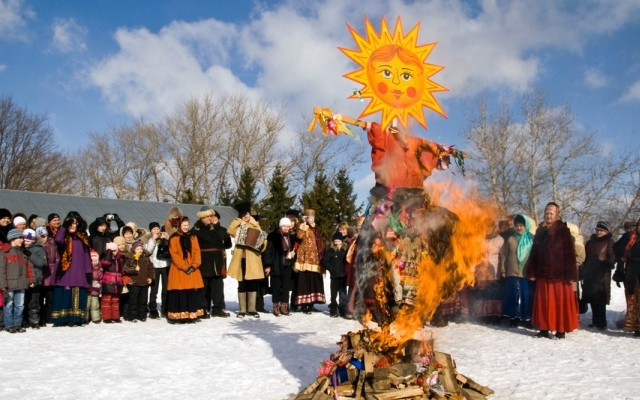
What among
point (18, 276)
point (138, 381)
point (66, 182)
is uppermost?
point (66, 182)

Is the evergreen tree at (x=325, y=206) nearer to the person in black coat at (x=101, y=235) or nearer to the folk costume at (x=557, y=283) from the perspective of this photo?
the person in black coat at (x=101, y=235)

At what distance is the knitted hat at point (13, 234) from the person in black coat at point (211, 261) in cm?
289

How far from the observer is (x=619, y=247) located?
30.6 ft

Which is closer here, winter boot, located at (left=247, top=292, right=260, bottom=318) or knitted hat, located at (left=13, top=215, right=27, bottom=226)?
knitted hat, located at (left=13, top=215, right=27, bottom=226)

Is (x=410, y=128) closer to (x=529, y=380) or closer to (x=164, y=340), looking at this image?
(x=529, y=380)

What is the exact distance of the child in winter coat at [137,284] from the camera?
380 inches

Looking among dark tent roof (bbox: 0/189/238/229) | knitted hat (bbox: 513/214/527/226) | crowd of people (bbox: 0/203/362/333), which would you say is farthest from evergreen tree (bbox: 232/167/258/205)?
knitted hat (bbox: 513/214/527/226)

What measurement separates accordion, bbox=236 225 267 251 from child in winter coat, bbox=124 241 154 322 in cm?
177

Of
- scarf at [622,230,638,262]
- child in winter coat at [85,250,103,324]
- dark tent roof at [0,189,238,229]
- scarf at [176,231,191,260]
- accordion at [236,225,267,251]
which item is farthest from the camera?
dark tent roof at [0,189,238,229]

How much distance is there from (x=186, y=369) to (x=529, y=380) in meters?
3.66

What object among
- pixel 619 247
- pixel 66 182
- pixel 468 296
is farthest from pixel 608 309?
pixel 66 182

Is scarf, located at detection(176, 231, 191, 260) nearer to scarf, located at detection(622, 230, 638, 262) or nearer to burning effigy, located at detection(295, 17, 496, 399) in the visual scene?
burning effigy, located at detection(295, 17, 496, 399)

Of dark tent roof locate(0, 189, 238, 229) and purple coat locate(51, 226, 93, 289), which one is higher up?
dark tent roof locate(0, 189, 238, 229)

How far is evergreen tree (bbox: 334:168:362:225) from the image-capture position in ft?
105
